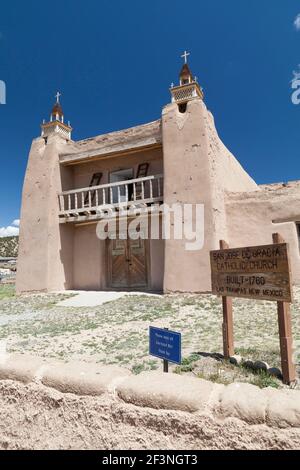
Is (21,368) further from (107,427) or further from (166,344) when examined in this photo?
(166,344)

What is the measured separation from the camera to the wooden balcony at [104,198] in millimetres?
12367

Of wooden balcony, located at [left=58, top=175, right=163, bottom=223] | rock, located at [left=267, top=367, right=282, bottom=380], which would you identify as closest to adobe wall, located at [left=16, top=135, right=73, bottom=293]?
wooden balcony, located at [left=58, top=175, right=163, bottom=223]

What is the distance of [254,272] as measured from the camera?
4.29 m

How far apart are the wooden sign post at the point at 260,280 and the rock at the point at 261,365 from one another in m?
0.31

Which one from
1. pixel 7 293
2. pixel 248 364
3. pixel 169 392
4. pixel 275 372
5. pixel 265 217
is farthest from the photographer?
pixel 7 293

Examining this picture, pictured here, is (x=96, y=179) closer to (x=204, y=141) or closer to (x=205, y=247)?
(x=204, y=141)

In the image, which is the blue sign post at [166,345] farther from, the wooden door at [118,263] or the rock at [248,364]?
the wooden door at [118,263]

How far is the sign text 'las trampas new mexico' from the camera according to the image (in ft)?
12.8

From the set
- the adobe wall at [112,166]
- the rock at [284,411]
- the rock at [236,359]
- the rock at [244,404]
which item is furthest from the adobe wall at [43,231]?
the rock at [284,411]

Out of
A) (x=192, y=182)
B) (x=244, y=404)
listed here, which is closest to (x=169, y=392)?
(x=244, y=404)

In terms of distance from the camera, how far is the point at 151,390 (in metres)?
2.10

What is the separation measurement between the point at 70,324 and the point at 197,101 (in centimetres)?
911

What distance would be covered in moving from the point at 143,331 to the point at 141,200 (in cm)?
675

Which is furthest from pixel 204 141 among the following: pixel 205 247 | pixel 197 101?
pixel 205 247
